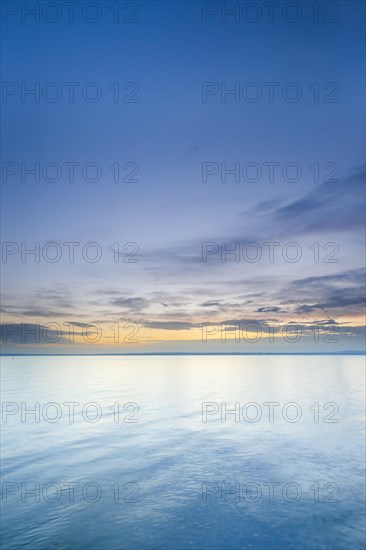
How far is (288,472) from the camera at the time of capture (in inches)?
1048

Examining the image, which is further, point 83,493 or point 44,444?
point 44,444

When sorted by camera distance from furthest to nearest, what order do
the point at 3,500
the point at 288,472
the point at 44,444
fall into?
the point at 44,444
the point at 288,472
the point at 3,500

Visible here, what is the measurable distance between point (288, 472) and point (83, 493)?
13055 millimetres

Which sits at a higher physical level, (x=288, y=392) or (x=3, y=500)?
(x=3, y=500)

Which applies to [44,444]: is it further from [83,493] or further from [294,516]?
[294,516]

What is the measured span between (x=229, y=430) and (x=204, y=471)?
48.3 feet

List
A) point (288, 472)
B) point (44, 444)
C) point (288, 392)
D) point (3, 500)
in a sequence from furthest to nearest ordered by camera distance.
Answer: point (288, 392), point (44, 444), point (288, 472), point (3, 500)

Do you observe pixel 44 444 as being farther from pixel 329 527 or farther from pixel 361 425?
pixel 361 425

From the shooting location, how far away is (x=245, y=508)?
20766 millimetres

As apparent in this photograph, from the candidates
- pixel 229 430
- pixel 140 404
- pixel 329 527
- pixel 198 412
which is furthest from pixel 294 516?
pixel 140 404

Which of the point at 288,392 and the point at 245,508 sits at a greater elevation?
the point at 245,508

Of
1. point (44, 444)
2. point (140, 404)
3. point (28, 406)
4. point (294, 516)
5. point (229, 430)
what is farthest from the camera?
point (140, 404)

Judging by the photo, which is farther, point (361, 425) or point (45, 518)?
point (361, 425)

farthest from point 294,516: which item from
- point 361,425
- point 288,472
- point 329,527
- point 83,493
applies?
point 361,425
